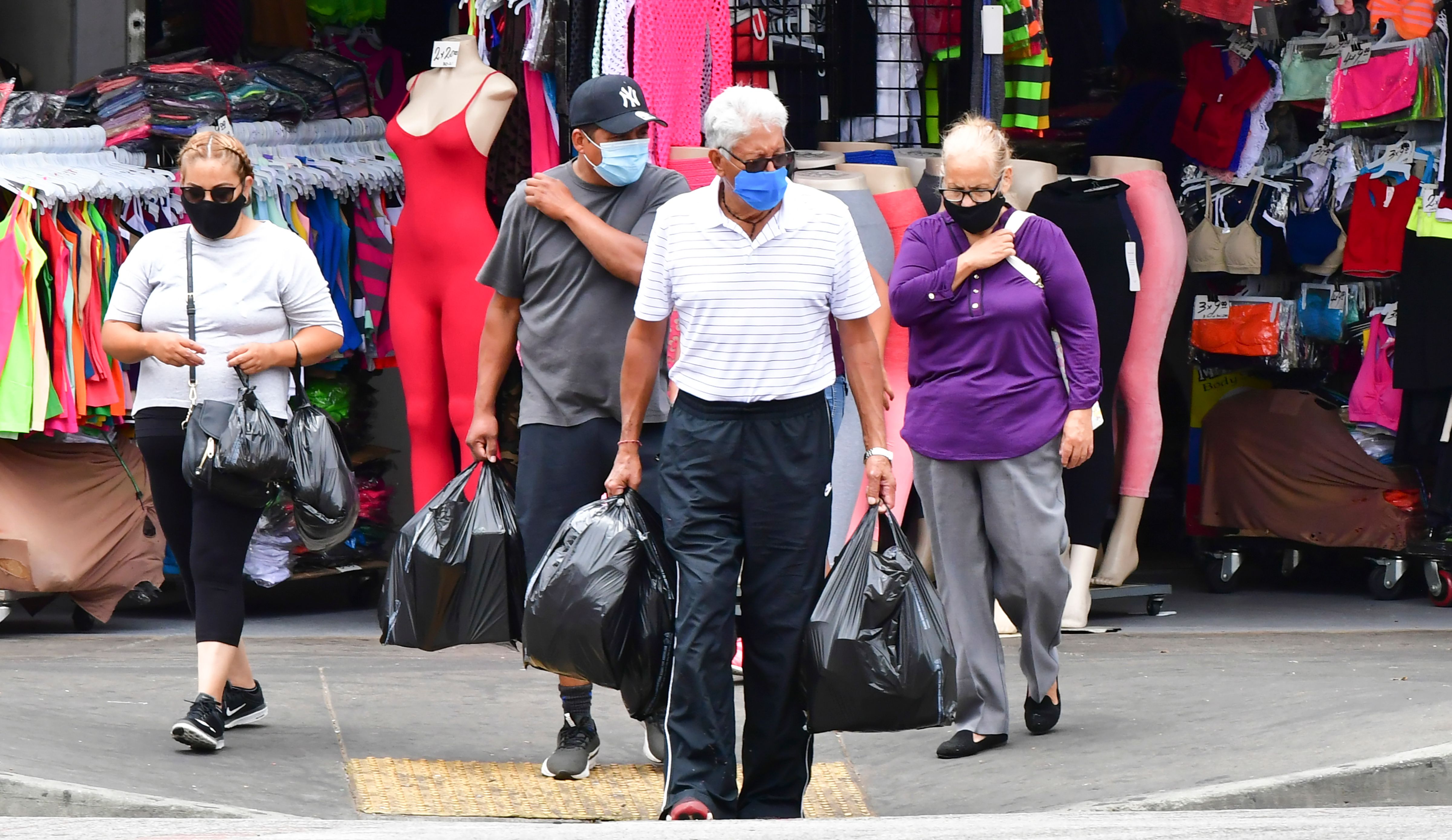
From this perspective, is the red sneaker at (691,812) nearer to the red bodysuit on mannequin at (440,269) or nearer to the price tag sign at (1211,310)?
the red bodysuit on mannequin at (440,269)

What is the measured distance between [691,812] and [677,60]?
3.18 metres

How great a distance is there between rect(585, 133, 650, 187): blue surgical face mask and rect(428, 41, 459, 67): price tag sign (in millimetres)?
1969

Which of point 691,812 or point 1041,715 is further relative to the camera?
point 1041,715

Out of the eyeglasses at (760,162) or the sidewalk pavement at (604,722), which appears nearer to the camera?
the eyeglasses at (760,162)

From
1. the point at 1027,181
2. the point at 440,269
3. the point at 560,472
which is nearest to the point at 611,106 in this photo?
the point at 560,472

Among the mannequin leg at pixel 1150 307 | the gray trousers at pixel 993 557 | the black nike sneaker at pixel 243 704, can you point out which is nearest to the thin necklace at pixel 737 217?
→ the gray trousers at pixel 993 557

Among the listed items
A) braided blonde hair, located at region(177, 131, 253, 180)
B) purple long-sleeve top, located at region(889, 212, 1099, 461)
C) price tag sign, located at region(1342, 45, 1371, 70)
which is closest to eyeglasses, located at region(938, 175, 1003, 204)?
purple long-sleeve top, located at region(889, 212, 1099, 461)

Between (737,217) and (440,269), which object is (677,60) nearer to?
(440,269)

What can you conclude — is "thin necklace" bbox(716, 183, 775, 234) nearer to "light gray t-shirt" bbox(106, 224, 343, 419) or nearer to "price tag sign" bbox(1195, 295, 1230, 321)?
"light gray t-shirt" bbox(106, 224, 343, 419)

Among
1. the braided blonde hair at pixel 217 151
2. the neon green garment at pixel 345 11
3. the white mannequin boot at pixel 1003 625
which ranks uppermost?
the neon green garment at pixel 345 11

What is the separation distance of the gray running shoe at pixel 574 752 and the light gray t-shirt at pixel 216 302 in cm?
123

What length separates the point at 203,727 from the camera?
5496mm

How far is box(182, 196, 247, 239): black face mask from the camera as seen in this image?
5574 mm

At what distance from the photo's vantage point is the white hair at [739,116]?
15.5 ft
